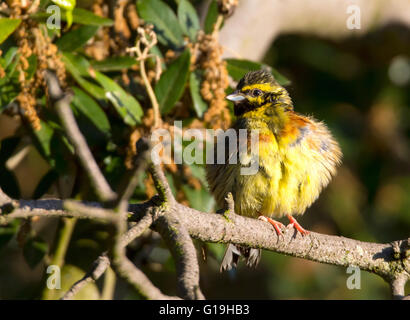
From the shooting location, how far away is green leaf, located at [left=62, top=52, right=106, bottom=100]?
13.2 feet

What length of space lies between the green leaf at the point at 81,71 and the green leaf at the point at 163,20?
2.02 feet

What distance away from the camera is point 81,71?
→ 406cm

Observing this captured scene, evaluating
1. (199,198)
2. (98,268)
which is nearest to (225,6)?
(199,198)

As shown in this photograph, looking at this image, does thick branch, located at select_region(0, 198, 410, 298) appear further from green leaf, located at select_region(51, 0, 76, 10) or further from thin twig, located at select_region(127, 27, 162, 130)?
green leaf, located at select_region(51, 0, 76, 10)

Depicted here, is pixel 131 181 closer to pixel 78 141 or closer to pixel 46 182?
pixel 78 141

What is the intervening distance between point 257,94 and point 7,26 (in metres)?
1.58

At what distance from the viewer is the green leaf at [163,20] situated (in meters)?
4.48

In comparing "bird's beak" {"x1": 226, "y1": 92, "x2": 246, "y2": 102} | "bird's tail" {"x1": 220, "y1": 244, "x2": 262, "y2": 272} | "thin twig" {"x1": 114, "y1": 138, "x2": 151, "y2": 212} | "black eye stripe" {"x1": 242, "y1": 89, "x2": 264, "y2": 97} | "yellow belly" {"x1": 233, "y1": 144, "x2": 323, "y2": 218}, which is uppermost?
"black eye stripe" {"x1": 242, "y1": 89, "x2": 264, "y2": 97}

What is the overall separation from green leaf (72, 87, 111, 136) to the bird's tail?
3.56ft

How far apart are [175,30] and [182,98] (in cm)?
49

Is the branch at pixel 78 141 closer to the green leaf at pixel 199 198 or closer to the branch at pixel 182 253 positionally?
the branch at pixel 182 253

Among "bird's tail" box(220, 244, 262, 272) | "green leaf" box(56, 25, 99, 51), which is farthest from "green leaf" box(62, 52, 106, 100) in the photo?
"bird's tail" box(220, 244, 262, 272)

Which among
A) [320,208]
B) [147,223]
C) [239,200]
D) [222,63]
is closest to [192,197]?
[239,200]

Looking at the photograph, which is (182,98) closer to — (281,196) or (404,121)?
Result: (281,196)
